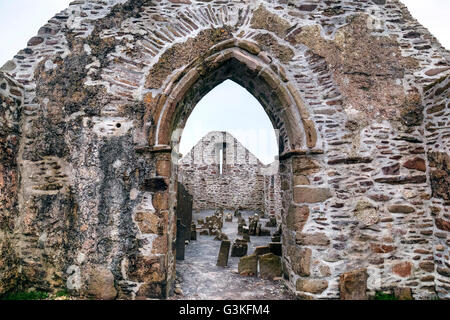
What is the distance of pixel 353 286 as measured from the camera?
124 inches

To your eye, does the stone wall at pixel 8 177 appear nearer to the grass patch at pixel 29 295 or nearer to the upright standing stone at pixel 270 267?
the grass patch at pixel 29 295

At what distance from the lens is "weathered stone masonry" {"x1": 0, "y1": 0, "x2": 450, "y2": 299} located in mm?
3258

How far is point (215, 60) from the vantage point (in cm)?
359

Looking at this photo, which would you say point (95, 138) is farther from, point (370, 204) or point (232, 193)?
point (232, 193)

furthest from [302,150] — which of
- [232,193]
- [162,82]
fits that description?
[232,193]

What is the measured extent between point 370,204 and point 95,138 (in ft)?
12.5

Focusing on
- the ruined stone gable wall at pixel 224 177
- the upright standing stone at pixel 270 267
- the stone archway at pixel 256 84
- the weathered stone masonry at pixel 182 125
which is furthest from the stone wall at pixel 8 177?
the ruined stone gable wall at pixel 224 177

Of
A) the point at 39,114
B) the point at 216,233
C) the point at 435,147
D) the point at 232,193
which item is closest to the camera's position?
the point at 435,147

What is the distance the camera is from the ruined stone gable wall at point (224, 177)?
14.3m

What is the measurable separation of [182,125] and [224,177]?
1074 cm

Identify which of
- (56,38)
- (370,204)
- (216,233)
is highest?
(56,38)

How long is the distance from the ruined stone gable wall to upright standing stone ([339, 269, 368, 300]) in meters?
10.9

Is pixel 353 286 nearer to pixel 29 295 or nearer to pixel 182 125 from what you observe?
pixel 182 125

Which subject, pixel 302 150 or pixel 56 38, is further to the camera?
pixel 56 38
